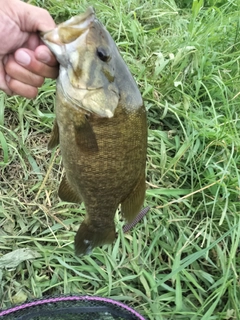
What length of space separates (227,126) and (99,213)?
4.46 feet

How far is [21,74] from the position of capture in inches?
64.0

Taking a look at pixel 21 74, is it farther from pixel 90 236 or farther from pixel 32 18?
pixel 90 236

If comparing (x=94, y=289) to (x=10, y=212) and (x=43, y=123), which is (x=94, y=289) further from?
(x=43, y=123)

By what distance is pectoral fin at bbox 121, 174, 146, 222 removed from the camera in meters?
1.51

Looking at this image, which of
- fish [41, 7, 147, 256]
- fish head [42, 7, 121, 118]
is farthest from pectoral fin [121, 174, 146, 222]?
fish head [42, 7, 121, 118]

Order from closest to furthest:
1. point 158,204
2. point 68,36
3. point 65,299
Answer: point 68,36 → point 65,299 → point 158,204

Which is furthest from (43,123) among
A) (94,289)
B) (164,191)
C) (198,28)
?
(198,28)

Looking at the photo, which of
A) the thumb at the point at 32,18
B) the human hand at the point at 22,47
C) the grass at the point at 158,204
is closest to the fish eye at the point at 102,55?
the human hand at the point at 22,47

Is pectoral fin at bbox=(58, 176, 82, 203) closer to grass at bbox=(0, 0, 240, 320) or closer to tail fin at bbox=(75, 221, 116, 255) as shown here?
tail fin at bbox=(75, 221, 116, 255)

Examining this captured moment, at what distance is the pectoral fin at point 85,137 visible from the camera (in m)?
1.37

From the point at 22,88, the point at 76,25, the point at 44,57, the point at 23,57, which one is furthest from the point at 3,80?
the point at 76,25

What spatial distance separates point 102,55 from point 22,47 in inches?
17.8

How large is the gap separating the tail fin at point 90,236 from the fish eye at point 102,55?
601 mm

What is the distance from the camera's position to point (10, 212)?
7.36 ft
